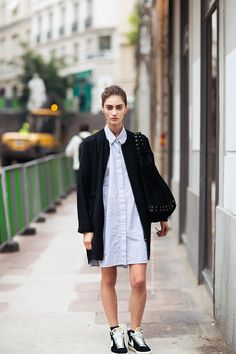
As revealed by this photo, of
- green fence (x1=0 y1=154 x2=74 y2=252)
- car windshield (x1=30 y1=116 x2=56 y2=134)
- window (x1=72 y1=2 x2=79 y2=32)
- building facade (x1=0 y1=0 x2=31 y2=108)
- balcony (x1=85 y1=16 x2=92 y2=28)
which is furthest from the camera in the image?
building facade (x1=0 y1=0 x2=31 y2=108)

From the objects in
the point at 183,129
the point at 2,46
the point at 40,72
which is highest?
the point at 2,46

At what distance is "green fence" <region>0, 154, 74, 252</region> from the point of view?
1052cm

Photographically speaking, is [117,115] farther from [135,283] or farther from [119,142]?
[135,283]

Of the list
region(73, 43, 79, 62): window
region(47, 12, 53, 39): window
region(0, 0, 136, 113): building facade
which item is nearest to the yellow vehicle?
region(0, 0, 136, 113): building facade

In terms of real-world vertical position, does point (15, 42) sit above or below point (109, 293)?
above

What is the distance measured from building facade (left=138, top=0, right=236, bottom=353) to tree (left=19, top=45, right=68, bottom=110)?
41.1 meters

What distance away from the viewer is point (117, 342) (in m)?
5.38

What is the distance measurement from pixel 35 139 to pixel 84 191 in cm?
3293

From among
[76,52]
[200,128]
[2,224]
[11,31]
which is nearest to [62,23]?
[76,52]

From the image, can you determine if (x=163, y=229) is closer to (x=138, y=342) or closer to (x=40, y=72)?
(x=138, y=342)

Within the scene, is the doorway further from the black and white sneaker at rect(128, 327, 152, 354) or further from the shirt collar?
the shirt collar

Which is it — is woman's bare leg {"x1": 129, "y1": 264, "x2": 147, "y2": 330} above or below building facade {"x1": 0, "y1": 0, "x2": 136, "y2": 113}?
below

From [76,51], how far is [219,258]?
6288 centimetres

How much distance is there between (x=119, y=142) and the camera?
534 cm
